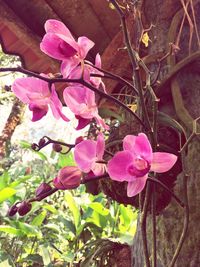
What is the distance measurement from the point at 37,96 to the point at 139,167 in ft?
0.50

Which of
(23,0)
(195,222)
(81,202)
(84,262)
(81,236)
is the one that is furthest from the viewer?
(81,202)

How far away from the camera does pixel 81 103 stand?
0.46m

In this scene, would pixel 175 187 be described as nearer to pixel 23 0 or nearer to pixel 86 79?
pixel 86 79

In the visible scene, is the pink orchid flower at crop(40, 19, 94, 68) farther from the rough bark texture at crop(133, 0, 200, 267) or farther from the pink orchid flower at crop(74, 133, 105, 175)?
the rough bark texture at crop(133, 0, 200, 267)

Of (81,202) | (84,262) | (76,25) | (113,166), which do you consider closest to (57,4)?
(76,25)

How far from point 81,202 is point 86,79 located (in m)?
1.44

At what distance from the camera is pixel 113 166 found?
395 mm

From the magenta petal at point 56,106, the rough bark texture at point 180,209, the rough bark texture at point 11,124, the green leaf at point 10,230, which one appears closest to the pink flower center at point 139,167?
the magenta petal at point 56,106

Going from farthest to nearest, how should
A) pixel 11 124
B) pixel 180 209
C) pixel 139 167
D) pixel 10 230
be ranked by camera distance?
pixel 11 124 → pixel 10 230 → pixel 180 209 → pixel 139 167

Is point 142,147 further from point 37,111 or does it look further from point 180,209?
point 180,209

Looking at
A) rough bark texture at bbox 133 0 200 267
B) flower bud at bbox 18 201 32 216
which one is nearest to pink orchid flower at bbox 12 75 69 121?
flower bud at bbox 18 201 32 216

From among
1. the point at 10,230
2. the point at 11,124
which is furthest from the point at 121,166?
the point at 11,124

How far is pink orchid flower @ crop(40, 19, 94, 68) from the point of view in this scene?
408 millimetres

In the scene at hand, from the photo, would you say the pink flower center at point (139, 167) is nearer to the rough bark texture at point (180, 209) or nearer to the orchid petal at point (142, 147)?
the orchid petal at point (142, 147)
